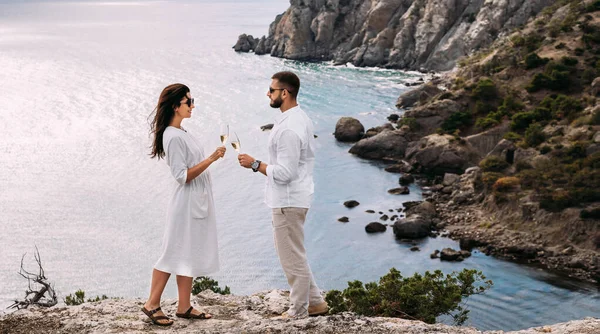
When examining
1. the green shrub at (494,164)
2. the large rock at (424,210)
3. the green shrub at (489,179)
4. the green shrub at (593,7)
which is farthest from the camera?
the green shrub at (593,7)

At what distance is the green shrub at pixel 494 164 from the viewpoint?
45.2m

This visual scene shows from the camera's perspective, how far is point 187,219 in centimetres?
852

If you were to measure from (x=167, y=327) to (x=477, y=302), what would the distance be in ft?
92.7

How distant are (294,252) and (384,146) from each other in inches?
1990

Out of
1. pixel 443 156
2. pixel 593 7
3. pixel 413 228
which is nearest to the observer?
pixel 413 228

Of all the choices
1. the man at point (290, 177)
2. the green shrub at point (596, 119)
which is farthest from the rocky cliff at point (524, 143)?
the man at point (290, 177)

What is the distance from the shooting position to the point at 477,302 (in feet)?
114

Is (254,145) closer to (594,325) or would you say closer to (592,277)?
(592,277)

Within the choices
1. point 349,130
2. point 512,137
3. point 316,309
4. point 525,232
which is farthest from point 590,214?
point 349,130

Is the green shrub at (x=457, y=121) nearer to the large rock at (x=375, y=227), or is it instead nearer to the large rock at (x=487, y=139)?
the large rock at (x=487, y=139)

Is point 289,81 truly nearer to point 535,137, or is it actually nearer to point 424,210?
point 424,210

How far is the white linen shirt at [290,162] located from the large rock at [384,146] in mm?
49496

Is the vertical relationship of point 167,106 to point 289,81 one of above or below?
below

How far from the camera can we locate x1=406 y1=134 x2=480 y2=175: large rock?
51.4m
